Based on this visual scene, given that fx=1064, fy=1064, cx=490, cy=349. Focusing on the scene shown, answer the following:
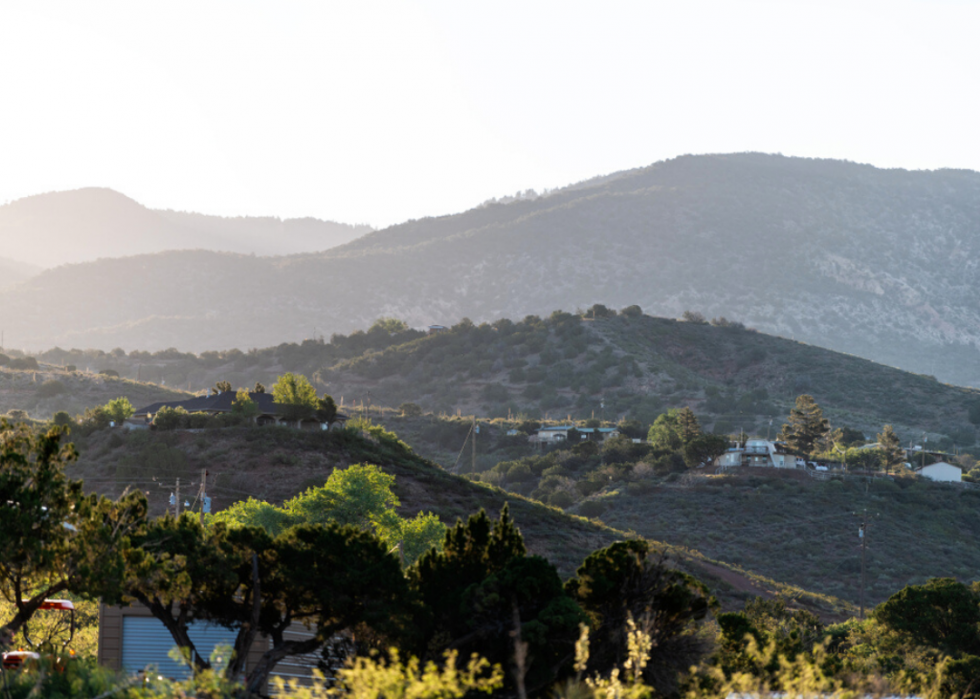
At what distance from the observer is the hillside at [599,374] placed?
411 ft

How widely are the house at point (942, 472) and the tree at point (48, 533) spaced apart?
3300 inches

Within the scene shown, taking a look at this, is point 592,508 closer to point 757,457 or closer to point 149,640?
point 757,457

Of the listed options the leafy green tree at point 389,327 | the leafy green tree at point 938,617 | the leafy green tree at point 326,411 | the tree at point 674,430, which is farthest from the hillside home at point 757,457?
the leafy green tree at point 389,327

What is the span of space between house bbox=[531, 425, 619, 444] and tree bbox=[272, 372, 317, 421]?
32.6 metres

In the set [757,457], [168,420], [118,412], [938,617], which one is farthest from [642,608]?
[757,457]

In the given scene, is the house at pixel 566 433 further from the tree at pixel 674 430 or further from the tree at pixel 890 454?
the tree at pixel 890 454

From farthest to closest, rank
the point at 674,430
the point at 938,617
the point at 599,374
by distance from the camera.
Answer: the point at 599,374, the point at 674,430, the point at 938,617

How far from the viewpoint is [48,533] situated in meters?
17.3

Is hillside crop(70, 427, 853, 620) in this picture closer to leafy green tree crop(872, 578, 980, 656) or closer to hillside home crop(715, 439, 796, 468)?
leafy green tree crop(872, 578, 980, 656)

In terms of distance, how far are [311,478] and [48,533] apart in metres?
46.2

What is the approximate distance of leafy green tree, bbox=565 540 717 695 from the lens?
63.2ft

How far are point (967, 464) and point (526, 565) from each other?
94429 millimetres

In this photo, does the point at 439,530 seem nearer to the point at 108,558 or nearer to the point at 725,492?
the point at 108,558

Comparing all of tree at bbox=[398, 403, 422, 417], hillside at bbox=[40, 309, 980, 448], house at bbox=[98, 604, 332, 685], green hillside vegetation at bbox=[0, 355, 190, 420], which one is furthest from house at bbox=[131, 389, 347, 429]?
house at bbox=[98, 604, 332, 685]
